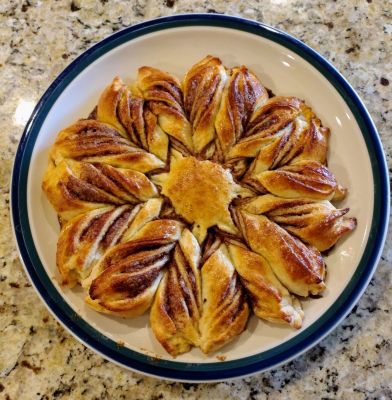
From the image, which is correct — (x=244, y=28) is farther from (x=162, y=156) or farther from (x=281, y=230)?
(x=281, y=230)

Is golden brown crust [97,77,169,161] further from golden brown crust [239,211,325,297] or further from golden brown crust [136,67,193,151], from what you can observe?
golden brown crust [239,211,325,297]

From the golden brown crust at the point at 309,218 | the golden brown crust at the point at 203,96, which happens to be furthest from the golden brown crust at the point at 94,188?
the golden brown crust at the point at 309,218

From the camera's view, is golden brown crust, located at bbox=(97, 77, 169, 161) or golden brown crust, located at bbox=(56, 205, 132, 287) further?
golden brown crust, located at bbox=(97, 77, 169, 161)

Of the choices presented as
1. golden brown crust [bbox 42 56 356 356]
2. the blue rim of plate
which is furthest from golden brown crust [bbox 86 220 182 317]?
the blue rim of plate

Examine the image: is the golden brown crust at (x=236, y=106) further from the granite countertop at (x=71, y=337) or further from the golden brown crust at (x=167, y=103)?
the granite countertop at (x=71, y=337)

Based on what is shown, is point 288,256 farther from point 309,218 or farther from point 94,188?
point 94,188

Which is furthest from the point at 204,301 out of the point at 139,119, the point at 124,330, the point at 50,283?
the point at 139,119
